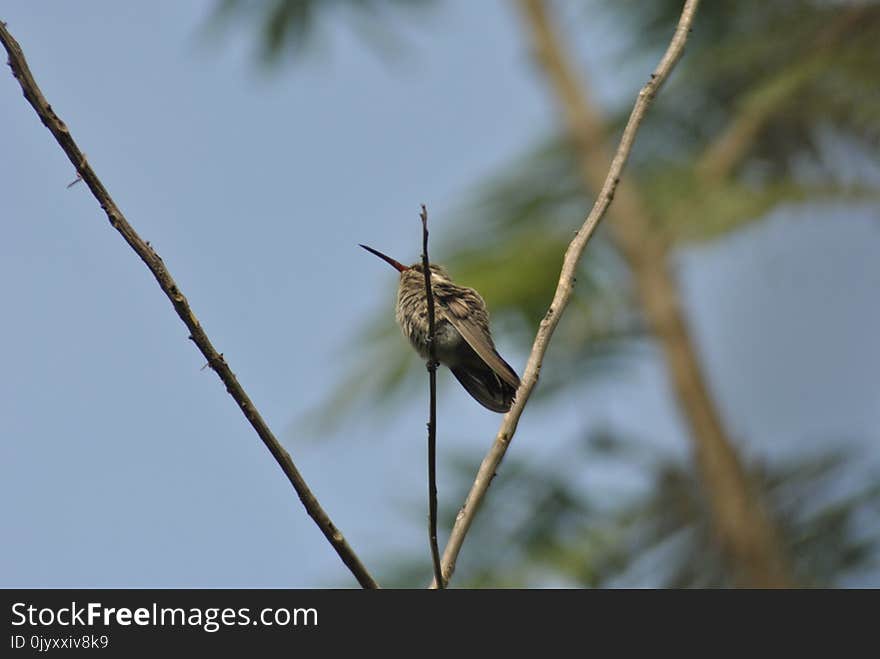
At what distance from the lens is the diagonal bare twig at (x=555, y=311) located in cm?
321

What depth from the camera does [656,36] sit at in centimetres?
1356

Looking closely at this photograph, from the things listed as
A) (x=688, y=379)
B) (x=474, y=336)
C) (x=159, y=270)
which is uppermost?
(x=688, y=379)

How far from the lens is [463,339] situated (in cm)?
421

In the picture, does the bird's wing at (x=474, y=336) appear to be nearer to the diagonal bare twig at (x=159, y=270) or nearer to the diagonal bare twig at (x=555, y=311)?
the diagonal bare twig at (x=555, y=311)

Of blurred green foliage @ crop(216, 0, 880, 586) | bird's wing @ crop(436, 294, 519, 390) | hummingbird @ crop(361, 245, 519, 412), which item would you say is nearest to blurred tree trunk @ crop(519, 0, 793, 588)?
blurred green foliage @ crop(216, 0, 880, 586)

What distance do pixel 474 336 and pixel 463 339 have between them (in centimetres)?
5

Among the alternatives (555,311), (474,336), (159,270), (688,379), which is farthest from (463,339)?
(688,379)

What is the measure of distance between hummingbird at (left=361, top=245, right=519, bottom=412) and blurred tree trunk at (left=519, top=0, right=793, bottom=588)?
594 cm

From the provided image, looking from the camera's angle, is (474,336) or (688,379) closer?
(474,336)

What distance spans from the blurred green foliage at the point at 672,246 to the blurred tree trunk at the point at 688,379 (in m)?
0.41

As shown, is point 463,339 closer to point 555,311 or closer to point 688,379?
point 555,311
